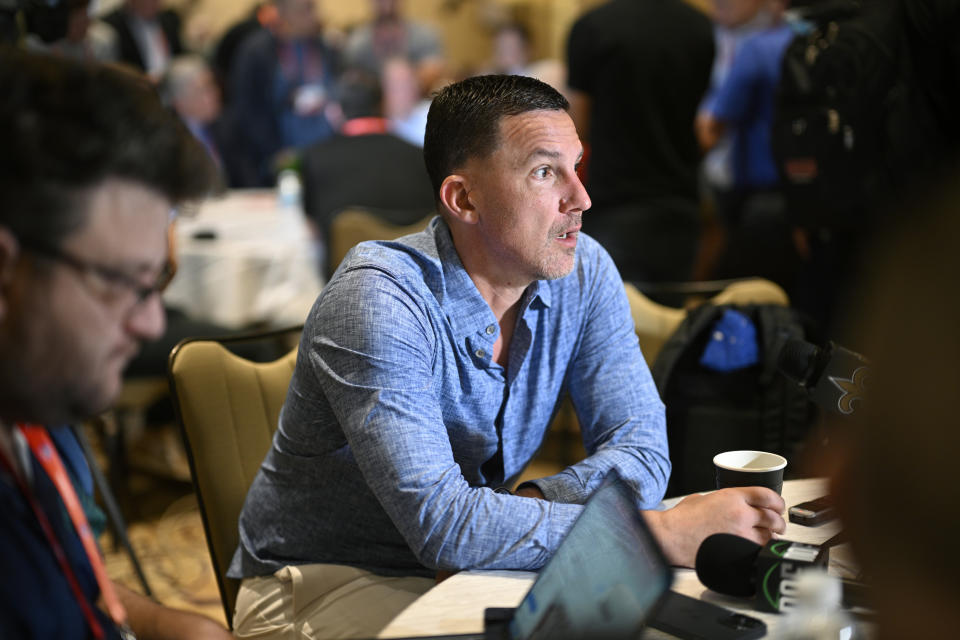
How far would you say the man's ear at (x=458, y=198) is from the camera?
1634mm

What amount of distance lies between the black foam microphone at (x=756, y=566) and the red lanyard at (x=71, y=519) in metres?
0.69

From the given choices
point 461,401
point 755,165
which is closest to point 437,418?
point 461,401

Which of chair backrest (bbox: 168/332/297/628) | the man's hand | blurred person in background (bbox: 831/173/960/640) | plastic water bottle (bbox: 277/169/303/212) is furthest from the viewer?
plastic water bottle (bbox: 277/169/303/212)

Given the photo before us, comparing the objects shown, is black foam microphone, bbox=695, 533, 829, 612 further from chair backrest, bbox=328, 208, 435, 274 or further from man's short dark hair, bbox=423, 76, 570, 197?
chair backrest, bbox=328, 208, 435, 274

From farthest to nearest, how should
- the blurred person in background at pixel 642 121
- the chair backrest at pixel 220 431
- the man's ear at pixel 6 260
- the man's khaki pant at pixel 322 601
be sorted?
the blurred person in background at pixel 642 121
the chair backrest at pixel 220 431
the man's khaki pant at pixel 322 601
the man's ear at pixel 6 260

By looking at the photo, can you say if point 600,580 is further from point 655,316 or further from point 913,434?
point 655,316

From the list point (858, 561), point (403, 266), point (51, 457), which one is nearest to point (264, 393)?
point (403, 266)

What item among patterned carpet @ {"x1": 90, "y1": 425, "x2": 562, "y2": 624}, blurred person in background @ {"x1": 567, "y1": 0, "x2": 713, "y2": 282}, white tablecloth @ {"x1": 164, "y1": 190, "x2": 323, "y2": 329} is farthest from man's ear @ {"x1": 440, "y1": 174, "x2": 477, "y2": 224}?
white tablecloth @ {"x1": 164, "y1": 190, "x2": 323, "y2": 329}

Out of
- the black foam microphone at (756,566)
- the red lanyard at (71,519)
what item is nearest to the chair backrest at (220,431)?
the red lanyard at (71,519)

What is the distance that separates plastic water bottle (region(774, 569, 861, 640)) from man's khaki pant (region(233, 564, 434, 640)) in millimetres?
623

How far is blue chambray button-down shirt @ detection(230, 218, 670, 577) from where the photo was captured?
1.33 metres

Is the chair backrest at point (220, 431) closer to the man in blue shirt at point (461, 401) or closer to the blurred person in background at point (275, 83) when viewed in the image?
the man in blue shirt at point (461, 401)

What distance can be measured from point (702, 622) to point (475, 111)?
92 cm

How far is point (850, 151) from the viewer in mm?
2738
